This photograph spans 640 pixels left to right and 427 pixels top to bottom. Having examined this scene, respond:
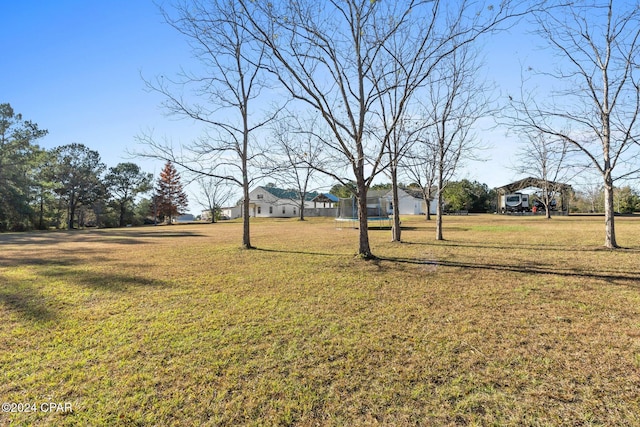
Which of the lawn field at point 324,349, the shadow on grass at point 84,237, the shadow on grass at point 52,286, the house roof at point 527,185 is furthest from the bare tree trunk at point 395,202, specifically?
the house roof at point 527,185

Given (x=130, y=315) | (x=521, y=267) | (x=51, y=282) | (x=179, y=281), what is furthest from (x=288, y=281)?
(x=521, y=267)

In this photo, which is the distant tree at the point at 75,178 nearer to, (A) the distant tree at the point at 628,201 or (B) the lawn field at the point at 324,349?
(B) the lawn field at the point at 324,349

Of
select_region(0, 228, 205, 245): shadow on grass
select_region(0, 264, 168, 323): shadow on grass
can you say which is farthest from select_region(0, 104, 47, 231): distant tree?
select_region(0, 264, 168, 323): shadow on grass

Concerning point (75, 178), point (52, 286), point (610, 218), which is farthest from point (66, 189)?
point (610, 218)

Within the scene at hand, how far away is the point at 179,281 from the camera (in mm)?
6121

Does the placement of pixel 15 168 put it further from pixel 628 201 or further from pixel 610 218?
pixel 628 201

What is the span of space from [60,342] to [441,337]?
443 cm

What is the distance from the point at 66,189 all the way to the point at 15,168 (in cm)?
729

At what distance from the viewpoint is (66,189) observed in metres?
33.3

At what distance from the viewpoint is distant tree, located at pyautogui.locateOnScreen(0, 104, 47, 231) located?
25547mm

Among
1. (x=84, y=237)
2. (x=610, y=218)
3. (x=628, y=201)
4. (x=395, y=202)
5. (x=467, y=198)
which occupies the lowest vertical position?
(x=84, y=237)

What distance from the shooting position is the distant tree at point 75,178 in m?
32.8

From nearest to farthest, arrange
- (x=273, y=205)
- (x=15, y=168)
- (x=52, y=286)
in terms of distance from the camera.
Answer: (x=52, y=286)
(x=15, y=168)
(x=273, y=205)

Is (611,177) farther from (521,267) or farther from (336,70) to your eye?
(336,70)
